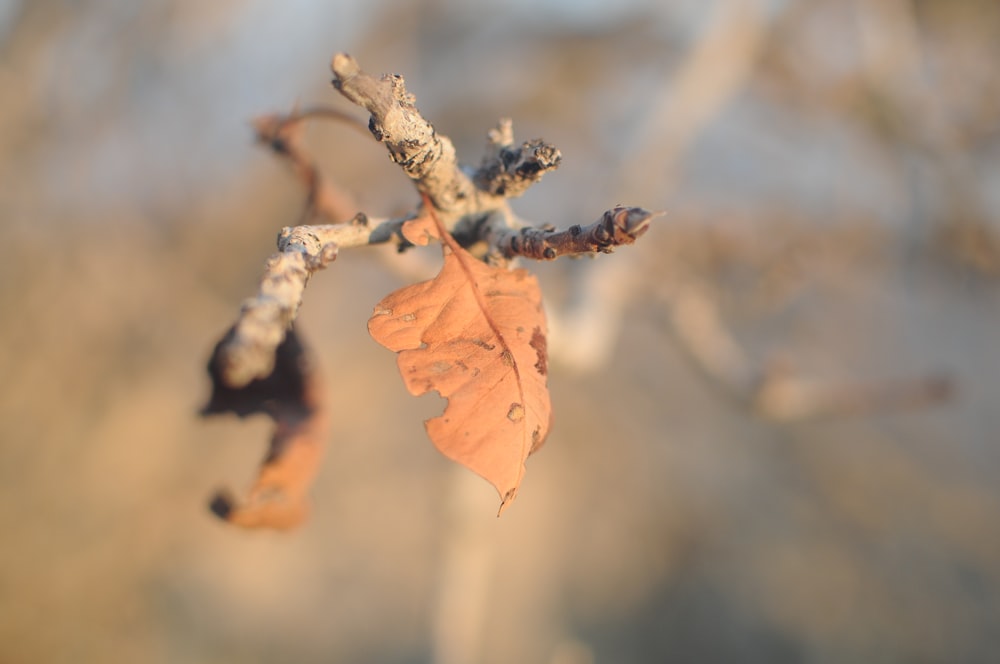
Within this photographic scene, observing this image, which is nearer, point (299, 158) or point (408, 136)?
Answer: point (408, 136)

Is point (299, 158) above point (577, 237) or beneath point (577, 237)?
above

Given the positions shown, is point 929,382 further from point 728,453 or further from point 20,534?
point 20,534

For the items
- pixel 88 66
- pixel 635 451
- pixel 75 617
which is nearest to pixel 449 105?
pixel 88 66

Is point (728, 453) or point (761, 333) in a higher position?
point (761, 333)

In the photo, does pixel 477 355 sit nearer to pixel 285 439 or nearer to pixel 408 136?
pixel 408 136

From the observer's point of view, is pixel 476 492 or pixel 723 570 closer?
pixel 476 492

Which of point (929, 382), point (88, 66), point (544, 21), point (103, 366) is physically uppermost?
point (544, 21)

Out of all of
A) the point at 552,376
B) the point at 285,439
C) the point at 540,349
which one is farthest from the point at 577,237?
the point at 552,376
